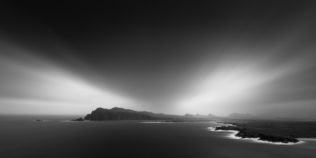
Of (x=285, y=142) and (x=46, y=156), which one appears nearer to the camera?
(x=46, y=156)

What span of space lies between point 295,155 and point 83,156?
50.4 metres

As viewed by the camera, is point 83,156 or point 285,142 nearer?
point 83,156

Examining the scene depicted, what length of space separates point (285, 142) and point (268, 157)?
29224 mm

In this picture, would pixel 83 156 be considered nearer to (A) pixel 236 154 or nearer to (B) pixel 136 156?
(B) pixel 136 156

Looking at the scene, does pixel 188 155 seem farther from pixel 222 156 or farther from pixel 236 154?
pixel 236 154

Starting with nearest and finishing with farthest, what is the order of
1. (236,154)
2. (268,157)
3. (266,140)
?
(268,157), (236,154), (266,140)

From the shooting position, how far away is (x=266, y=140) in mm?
77062

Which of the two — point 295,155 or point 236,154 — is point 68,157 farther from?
point 295,155

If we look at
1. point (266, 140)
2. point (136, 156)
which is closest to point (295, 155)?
point (266, 140)

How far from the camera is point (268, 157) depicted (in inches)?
1889

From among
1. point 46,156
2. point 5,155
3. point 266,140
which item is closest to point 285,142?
point 266,140

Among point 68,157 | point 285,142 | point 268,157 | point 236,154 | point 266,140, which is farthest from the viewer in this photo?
point 266,140

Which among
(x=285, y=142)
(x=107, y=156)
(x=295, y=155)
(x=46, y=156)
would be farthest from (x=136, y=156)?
(x=285, y=142)

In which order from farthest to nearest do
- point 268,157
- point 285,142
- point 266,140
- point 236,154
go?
point 266,140
point 285,142
point 236,154
point 268,157
